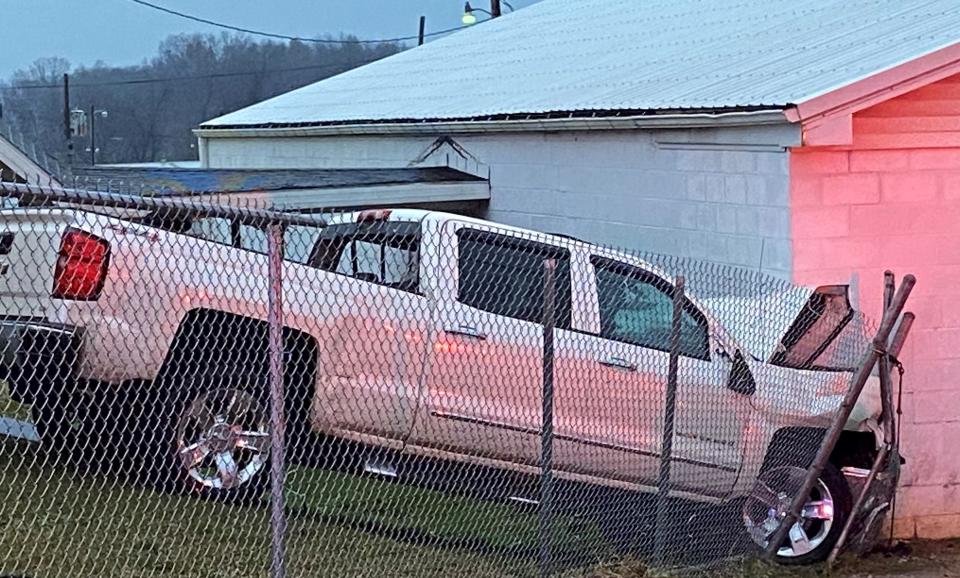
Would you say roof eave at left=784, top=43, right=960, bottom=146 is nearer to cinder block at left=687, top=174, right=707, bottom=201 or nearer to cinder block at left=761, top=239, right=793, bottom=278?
cinder block at left=761, top=239, right=793, bottom=278

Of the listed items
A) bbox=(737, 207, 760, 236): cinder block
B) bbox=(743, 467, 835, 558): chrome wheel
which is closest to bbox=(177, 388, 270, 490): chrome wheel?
bbox=(743, 467, 835, 558): chrome wheel

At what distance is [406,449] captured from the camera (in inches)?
292

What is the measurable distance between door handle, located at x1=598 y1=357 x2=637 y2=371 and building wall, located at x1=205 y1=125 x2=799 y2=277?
2170 mm

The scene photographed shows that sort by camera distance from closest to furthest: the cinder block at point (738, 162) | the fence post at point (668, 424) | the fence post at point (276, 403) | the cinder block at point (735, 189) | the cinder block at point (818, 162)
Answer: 1. the fence post at point (276, 403)
2. the fence post at point (668, 424)
3. the cinder block at point (818, 162)
4. the cinder block at point (738, 162)
5. the cinder block at point (735, 189)

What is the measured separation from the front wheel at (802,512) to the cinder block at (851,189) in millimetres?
1979

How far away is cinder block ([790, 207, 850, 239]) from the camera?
31.9 ft

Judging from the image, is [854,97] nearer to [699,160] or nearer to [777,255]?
[777,255]

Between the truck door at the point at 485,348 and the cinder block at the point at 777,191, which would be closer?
the truck door at the point at 485,348

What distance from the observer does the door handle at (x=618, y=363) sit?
26.3 ft

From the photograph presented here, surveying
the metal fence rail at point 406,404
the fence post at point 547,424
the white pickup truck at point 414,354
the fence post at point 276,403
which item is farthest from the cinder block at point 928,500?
the fence post at point 276,403

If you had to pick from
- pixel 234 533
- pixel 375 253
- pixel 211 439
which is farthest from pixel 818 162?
pixel 211 439

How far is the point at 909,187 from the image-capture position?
10.0 meters

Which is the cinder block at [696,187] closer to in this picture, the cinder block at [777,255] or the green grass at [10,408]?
the cinder block at [777,255]

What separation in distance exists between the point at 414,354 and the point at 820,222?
3598mm
